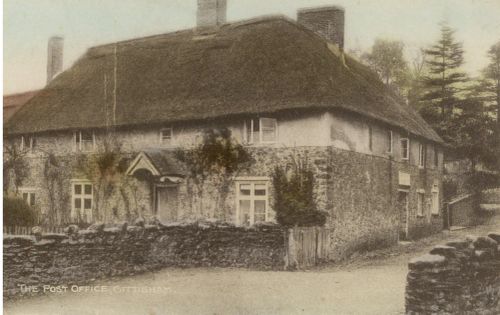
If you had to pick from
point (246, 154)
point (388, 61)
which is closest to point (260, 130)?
point (246, 154)

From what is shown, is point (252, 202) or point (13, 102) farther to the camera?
point (13, 102)

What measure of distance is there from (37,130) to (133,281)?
8.46ft

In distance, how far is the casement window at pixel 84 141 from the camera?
8.66 m

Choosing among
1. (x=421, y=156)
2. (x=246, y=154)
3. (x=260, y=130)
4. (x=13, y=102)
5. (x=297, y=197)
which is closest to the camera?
(x=297, y=197)

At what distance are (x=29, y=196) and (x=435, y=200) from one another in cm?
498

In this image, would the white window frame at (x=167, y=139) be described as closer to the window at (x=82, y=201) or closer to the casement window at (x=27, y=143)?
the window at (x=82, y=201)

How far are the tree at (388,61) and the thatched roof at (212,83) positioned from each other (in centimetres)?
15

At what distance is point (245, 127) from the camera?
26.8 ft

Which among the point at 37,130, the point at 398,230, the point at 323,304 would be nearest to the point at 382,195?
the point at 398,230

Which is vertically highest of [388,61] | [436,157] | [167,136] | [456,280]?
[388,61]

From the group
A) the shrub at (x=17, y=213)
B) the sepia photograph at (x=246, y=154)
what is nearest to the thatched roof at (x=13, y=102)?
the sepia photograph at (x=246, y=154)

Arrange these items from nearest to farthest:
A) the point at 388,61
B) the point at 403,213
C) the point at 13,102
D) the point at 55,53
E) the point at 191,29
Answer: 1. the point at 388,61
2. the point at 403,213
3. the point at 191,29
4. the point at 55,53
5. the point at 13,102

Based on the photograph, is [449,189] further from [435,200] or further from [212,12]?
[212,12]

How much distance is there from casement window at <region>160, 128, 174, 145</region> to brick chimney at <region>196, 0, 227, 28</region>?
135 centimetres
